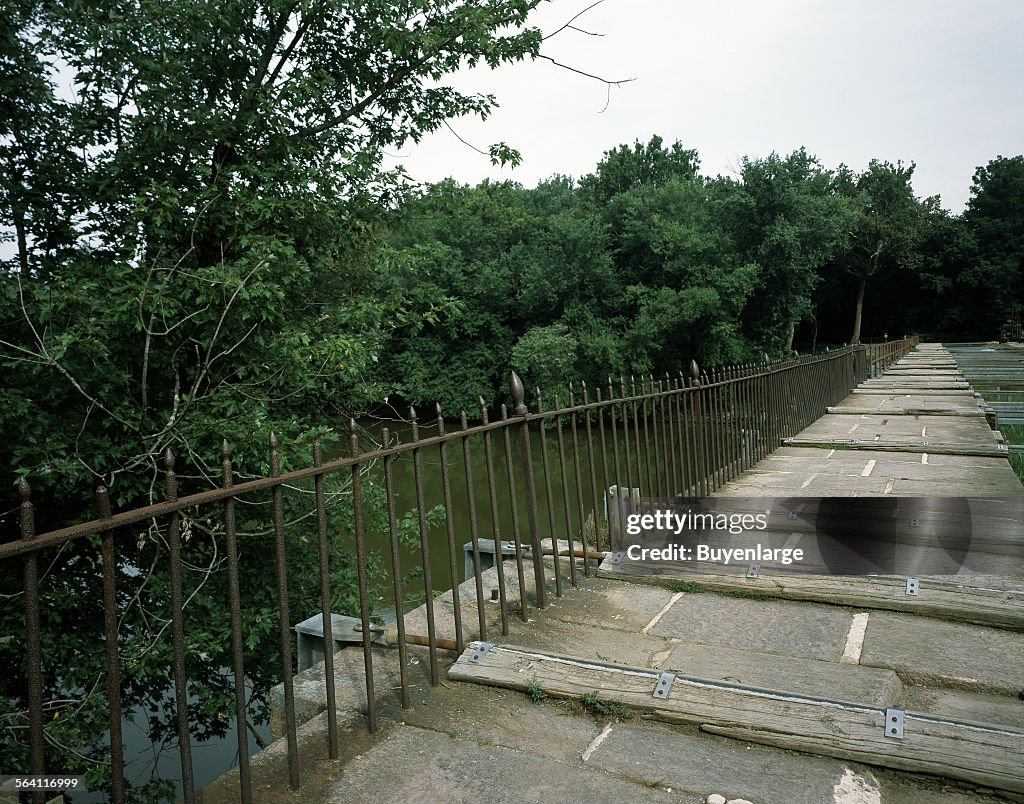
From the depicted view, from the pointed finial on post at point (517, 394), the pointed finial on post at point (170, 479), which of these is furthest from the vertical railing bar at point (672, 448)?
the pointed finial on post at point (170, 479)

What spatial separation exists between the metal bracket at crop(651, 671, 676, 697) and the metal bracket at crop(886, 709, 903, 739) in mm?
721

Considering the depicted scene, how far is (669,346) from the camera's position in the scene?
106 ft

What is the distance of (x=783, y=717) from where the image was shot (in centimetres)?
253

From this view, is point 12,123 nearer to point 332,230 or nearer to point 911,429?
point 332,230

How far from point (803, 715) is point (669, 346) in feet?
101

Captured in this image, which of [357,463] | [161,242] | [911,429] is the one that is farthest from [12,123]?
[911,429]

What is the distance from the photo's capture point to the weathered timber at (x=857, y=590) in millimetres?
3400

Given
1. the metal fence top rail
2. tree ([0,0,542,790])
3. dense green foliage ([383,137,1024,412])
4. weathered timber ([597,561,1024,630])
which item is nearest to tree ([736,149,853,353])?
dense green foliage ([383,137,1024,412])

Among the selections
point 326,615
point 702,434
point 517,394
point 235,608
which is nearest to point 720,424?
point 702,434

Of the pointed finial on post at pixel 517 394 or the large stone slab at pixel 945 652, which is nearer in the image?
the large stone slab at pixel 945 652

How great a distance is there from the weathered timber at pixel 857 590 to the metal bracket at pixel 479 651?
1323mm

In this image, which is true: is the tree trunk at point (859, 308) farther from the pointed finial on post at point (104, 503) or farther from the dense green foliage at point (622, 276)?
the pointed finial on post at point (104, 503)

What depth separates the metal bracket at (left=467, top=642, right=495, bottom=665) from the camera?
309 centimetres

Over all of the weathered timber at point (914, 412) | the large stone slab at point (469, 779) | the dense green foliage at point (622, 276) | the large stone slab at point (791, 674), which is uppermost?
the dense green foliage at point (622, 276)
